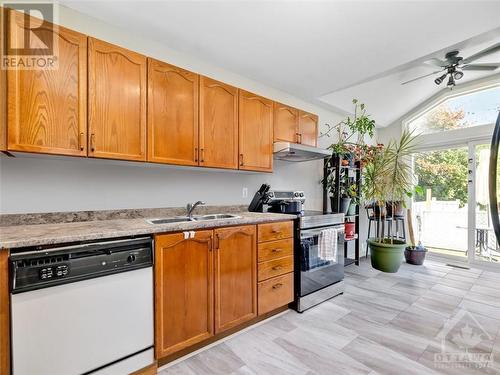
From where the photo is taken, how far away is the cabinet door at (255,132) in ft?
8.01

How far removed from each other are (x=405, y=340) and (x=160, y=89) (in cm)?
278

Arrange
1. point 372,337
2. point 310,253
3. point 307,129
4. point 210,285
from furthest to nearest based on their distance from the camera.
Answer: point 307,129 < point 310,253 < point 372,337 < point 210,285

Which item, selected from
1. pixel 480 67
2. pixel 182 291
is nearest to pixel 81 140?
pixel 182 291

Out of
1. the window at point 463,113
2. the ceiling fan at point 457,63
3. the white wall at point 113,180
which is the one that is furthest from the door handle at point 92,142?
the window at point 463,113

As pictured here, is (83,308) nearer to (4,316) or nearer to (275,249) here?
(4,316)

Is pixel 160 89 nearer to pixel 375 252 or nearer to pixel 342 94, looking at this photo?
pixel 342 94

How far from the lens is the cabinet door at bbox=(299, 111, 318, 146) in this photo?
3041 mm

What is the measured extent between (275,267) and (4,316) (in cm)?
177

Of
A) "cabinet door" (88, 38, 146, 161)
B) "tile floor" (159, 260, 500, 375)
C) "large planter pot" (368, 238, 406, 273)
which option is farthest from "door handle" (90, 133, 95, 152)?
"large planter pot" (368, 238, 406, 273)

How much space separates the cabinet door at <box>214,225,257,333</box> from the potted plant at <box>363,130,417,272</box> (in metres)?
2.43

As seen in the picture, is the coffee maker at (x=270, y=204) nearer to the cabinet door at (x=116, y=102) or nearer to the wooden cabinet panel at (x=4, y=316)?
the cabinet door at (x=116, y=102)

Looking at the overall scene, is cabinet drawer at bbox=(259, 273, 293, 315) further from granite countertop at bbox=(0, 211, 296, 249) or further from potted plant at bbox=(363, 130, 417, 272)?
potted plant at bbox=(363, 130, 417, 272)

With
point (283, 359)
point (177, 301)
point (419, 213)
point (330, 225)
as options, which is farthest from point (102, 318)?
point (419, 213)

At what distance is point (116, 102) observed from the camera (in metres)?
1.70
